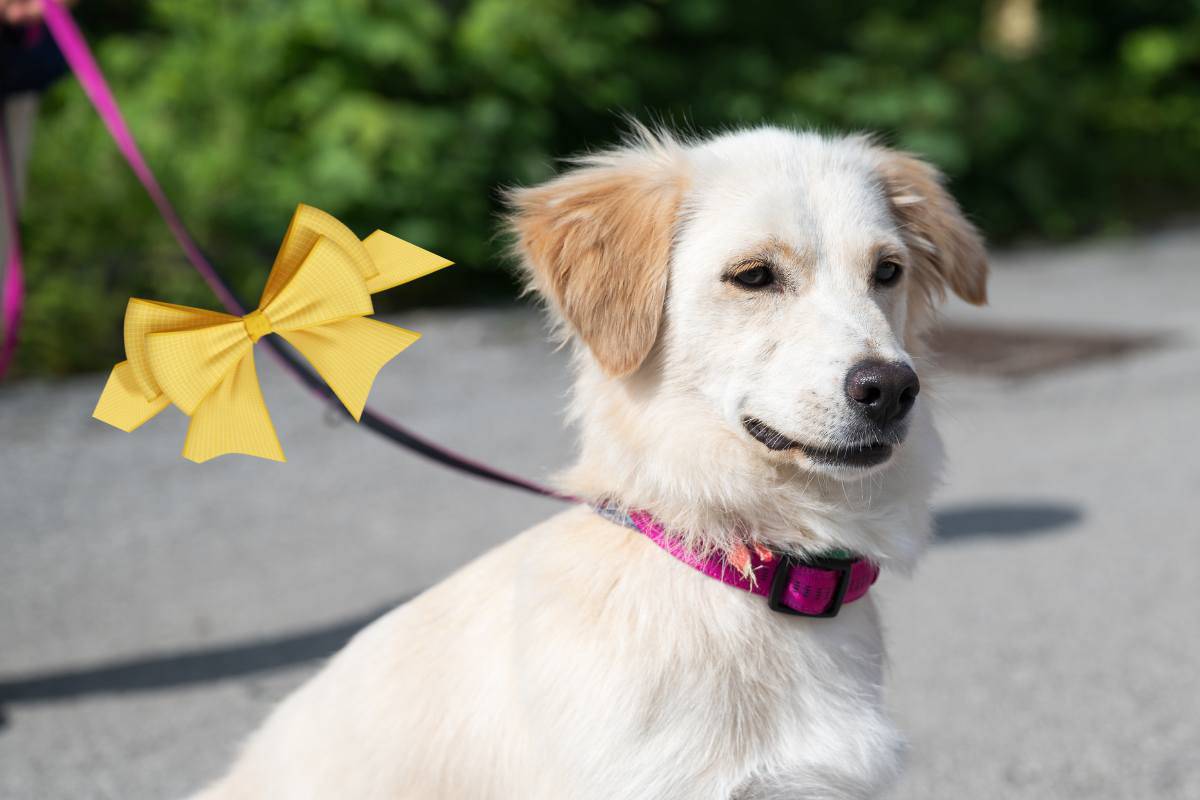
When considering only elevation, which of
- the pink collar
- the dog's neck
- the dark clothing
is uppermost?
the dark clothing

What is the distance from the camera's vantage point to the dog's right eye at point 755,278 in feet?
7.98

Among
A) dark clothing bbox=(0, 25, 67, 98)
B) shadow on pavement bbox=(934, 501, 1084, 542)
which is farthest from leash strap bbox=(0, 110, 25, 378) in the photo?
shadow on pavement bbox=(934, 501, 1084, 542)

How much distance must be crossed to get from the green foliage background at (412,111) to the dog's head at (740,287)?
3683 mm

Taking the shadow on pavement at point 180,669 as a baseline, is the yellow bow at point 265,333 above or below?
above

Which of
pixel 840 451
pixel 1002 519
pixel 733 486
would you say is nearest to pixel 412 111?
pixel 1002 519

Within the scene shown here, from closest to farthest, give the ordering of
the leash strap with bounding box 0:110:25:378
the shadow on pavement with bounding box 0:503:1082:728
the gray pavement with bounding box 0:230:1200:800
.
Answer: the gray pavement with bounding box 0:230:1200:800 → the leash strap with bounding box 0:110:25:378 → the shadow on pavement with bounding box 0:503:1082:728

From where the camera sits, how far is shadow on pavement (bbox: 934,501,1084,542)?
225 inches

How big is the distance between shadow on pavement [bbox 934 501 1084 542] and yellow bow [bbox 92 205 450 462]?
13.9 feet

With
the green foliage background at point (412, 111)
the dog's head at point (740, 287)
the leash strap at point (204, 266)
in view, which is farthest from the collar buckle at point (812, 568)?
the green foliage background at point (412, 111)

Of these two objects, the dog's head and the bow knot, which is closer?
the bow knot

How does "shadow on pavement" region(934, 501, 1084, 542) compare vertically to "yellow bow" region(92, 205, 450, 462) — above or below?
below

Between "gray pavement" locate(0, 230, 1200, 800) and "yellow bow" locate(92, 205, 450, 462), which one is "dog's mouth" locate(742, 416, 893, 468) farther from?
"yellow bow" locate(92, 205, 450, 462)

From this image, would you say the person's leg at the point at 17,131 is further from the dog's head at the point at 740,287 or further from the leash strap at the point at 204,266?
the dog's head at the point at 740,287

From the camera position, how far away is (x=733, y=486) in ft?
7.82
